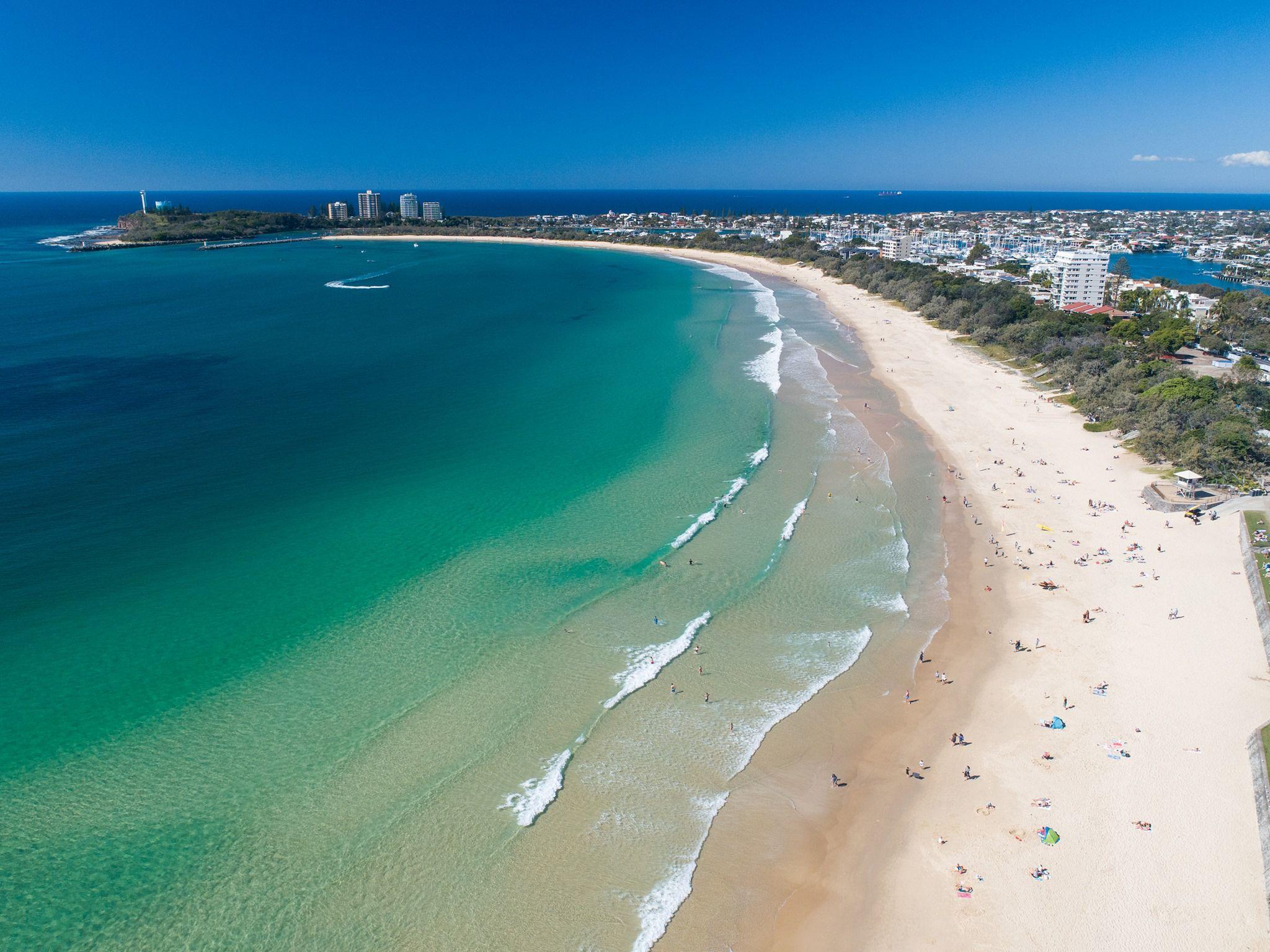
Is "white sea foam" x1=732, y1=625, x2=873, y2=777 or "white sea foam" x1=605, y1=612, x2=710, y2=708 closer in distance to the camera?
"white sea foam" x1=732, y1=625, x2=873, y2=777

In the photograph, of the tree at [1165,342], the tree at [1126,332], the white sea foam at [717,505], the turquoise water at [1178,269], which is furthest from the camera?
the turquoise water at [1178,269]

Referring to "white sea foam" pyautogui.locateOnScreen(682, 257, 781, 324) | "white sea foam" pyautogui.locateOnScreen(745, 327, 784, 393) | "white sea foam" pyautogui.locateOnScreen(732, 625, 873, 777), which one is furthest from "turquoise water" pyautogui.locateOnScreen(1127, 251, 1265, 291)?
"white sea foam" pyautogui.locateOnScreen(732, 625, 873, 777)

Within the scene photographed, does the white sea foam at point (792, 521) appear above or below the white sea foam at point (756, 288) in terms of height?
below

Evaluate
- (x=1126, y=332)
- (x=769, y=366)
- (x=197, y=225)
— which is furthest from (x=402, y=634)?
(x=197, y=225)

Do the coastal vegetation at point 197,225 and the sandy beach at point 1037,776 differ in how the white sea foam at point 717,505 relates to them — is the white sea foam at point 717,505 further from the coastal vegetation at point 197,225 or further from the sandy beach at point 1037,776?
the coastal vegetation at point 197,225

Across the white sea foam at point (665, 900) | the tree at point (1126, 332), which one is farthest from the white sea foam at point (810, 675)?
the tree at point (1126, 332)

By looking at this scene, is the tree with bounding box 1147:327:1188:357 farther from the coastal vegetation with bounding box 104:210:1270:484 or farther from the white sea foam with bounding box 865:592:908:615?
the white sea foam with bounding box 865:592:908:615

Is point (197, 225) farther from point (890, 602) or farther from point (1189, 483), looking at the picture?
point (1189, 483)
